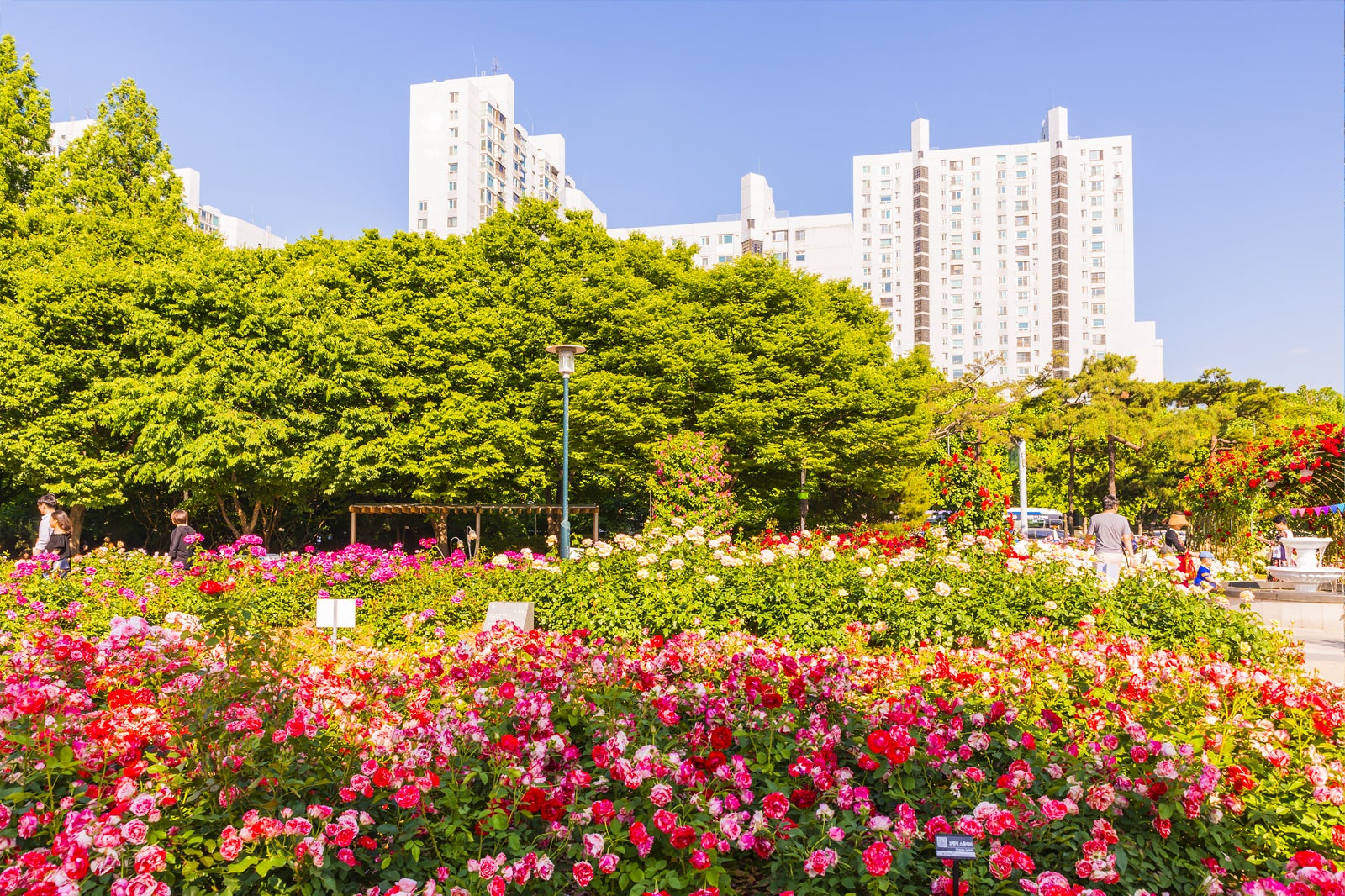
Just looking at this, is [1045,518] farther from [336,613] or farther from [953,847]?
[953,847]

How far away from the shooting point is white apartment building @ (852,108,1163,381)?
8838cm

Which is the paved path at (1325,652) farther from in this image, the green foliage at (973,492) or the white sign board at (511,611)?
the white sign board at (511,611)

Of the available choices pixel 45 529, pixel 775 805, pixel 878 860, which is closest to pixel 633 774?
pixel 775 805

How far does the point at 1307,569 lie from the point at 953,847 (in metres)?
14.2

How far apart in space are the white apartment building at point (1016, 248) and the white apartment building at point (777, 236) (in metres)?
5.91

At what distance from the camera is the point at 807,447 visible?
79.3 ft

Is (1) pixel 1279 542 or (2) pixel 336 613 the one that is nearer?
(2) pixel 336 613

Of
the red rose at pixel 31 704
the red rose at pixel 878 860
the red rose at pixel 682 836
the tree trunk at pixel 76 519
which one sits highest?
the red rose at pixel 31 704

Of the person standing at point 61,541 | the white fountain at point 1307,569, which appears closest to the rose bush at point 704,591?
the person standing at point 61,541

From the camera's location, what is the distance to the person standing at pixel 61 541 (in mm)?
10234

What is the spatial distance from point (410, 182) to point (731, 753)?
79.6 meters

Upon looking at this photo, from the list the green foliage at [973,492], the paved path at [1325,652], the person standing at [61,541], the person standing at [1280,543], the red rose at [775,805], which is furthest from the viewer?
the person standing at [1280,543]

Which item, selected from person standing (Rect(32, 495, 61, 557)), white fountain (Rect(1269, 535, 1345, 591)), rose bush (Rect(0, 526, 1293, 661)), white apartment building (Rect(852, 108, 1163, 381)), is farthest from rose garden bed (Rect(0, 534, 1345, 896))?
white apartment building (Rect(852, 108, 1163, 381))

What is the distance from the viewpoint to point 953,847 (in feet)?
7.35
